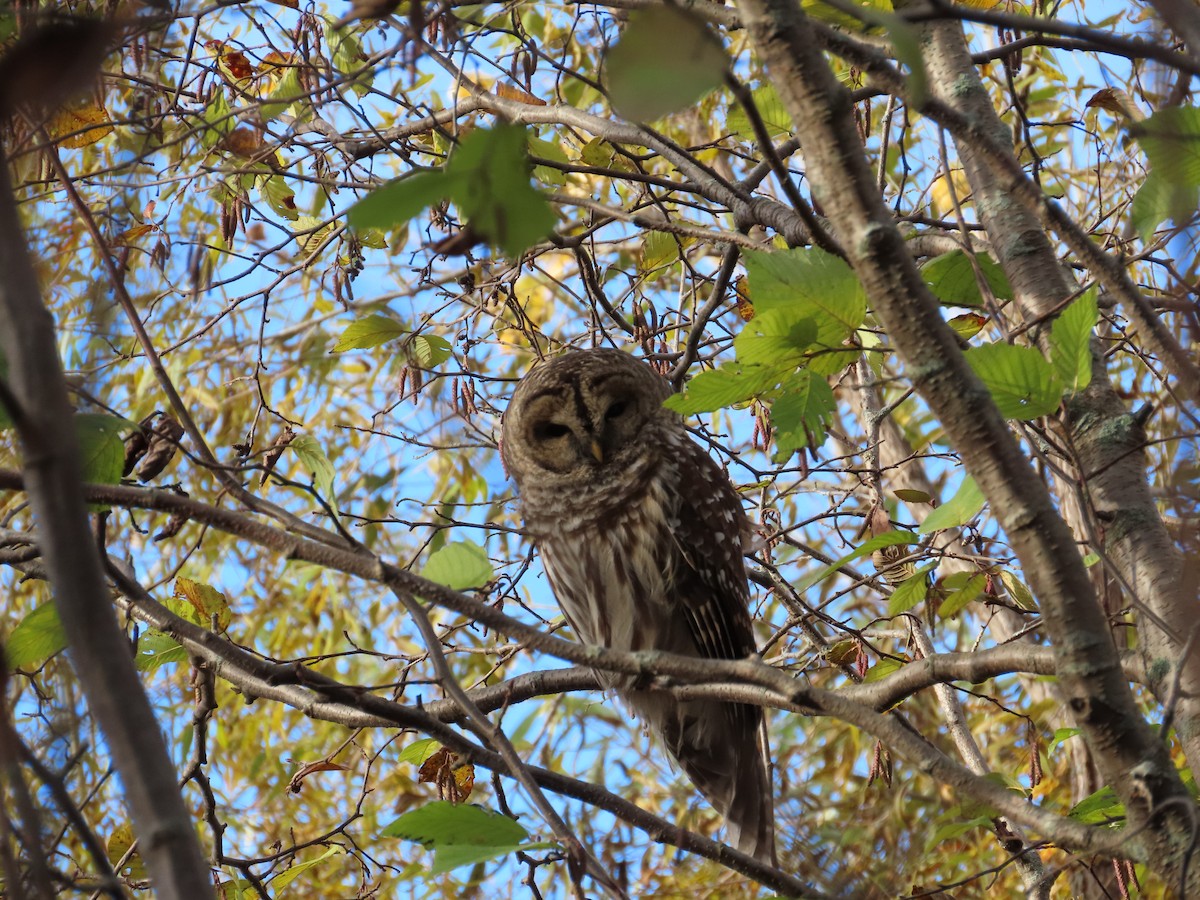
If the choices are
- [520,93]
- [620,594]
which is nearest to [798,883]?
[620,594]

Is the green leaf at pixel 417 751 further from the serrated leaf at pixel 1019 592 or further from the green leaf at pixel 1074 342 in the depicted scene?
the green leaf at pixel 1074 342

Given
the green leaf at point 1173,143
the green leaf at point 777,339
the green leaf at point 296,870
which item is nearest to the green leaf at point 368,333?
the green leaf at point 296,870

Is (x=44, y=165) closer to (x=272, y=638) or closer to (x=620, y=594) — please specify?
(x=620, y=594)

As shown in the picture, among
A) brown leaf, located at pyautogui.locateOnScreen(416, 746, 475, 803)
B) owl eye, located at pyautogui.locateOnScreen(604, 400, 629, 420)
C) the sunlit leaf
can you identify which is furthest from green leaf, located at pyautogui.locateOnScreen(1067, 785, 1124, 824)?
owl eye, located at pyautogui.locateOnScreen(604, 400, 629, 420)

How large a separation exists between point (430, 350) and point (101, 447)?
1.59m

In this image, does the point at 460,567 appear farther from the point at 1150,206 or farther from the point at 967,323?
the point at 967,323

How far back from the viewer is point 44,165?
2.95 m

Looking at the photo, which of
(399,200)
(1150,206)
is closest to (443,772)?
(1150,206)

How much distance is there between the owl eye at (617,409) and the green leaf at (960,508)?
208cm

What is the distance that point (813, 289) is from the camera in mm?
1455

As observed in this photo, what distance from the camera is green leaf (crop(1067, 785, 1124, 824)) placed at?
1750mm

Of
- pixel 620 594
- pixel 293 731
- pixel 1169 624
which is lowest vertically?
pixel 1169 624

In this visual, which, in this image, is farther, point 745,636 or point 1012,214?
point 745,636

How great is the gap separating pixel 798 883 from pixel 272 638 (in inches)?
181
